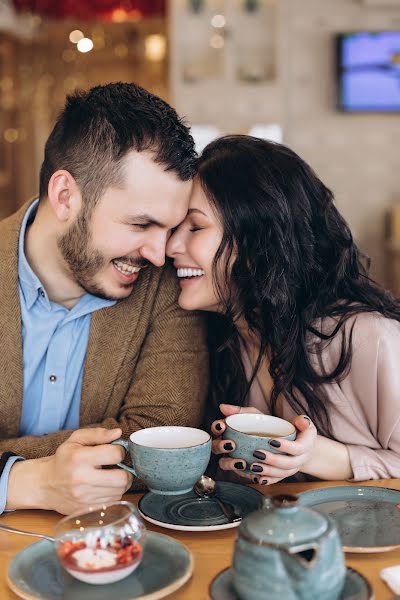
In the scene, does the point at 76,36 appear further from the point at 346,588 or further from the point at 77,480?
the point at 346,588

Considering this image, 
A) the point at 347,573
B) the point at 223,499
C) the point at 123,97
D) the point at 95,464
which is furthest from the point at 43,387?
the point at 347,573

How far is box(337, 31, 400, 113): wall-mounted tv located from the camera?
563 centimetres

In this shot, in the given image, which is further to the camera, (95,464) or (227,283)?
(227,283)

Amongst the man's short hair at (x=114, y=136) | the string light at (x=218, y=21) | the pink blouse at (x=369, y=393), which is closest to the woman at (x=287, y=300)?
the pink blouse at (x=369, y=393)

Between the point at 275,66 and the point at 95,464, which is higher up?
the point at 275,66

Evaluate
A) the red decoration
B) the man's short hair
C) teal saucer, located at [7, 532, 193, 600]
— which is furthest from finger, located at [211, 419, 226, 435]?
the red decoration

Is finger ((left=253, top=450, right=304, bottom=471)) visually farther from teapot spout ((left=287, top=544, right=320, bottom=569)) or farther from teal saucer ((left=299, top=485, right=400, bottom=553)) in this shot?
teapot spout ((left=287, top=544, right=320, bottom=569))

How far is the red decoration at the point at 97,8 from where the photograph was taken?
6.50 m

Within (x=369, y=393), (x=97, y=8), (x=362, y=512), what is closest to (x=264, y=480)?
(x=362, y=512)

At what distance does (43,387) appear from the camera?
1.70 metres

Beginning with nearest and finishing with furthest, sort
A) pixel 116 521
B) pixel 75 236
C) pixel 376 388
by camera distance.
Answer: pixel 116 521 → pixel 376 388 → pixel 75 236

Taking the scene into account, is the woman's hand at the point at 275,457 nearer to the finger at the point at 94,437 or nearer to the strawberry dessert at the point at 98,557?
the finger at the point at 94,437

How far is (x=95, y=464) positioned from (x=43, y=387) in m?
0.47

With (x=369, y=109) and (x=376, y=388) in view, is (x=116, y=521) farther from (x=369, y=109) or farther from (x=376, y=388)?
(x=369, y=109)
